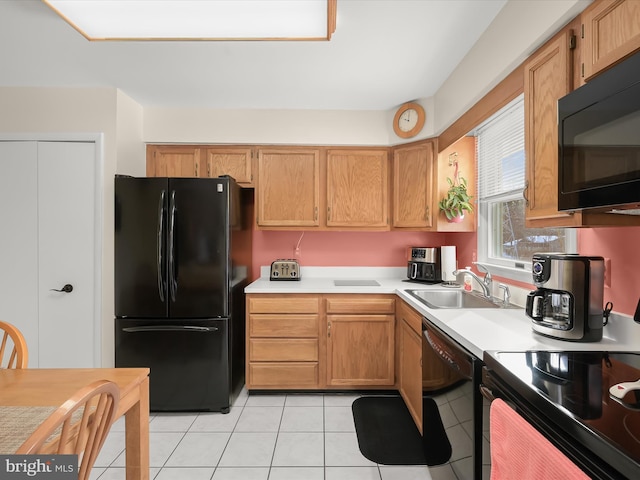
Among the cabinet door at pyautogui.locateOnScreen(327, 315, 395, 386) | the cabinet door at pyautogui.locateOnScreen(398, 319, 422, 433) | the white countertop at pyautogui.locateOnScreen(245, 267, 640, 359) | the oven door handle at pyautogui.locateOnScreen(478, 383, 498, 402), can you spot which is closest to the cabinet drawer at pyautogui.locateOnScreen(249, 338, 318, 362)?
the cabinet door at pyautogui.locateOnScreen(327, 315, 395, 386)

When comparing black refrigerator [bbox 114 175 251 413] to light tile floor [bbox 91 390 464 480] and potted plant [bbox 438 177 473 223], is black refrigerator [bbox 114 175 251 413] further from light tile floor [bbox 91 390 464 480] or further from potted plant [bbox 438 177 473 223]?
potted plant [bbox 438 177 473 223]

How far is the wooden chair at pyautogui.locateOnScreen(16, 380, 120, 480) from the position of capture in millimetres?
772

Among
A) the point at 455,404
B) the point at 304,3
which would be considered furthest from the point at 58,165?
the point at 455,404

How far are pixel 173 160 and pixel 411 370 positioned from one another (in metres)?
2.62

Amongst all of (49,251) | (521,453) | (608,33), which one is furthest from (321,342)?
(608,33)

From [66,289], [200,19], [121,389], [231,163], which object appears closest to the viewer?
[121,389]

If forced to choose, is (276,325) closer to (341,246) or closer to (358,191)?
(341,246)

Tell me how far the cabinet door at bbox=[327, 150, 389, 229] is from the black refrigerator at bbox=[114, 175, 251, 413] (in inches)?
39.4

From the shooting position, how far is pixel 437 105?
2.63 metres

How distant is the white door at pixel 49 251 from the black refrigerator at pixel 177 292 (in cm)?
34

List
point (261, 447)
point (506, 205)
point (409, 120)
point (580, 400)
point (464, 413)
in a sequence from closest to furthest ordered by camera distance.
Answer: point (580, 400) < point (464, 413) < point (261, 447) < point (506, 205) < point (409, 120)

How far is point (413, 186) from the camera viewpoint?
113 inches

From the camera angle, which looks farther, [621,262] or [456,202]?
[456,202]

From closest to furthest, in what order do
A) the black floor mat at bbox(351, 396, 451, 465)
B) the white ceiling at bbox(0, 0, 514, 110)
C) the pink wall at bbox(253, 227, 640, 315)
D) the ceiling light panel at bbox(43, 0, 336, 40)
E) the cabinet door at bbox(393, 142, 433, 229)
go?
the ceiling light panel at bbox(43, 0, 336, 40) → the black floor mat at bbox(351, 396, 451, 465) → the white ceiling at bbox(0, 0, 514, 110) → the cabinet door at bbox(393, 142, 433, 229) → the pink wall at bbox(253, 227, 640, 315)
